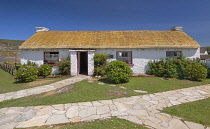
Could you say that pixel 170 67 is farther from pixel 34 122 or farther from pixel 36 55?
pixel 36 55

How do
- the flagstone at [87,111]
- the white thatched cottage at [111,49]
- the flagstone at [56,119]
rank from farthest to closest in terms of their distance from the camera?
the white thatched cottage at [111,49], the flagstone at [87,111], the flagstone at [56,119]

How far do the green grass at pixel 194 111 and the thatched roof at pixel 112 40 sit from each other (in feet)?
25.0

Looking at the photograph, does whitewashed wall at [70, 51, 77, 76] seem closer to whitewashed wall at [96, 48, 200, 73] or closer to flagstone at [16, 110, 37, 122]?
whitewashed wall at [96, 48, 200, 73]

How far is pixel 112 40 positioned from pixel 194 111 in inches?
382

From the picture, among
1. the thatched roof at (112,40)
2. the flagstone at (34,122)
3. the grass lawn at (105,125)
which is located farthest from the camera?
the thatched roof at (112,40)

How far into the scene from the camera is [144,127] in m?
3.18

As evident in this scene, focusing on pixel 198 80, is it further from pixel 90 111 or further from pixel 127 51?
pixel 90 111

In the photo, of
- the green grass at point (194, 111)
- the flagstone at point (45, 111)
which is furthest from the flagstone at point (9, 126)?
the green grass at point (194, 111)

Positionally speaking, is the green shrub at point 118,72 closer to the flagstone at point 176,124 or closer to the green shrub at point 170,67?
→ the green shrub at point 170,67

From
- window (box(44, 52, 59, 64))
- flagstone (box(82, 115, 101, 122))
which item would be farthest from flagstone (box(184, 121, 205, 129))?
window (box(44, 52, 59, 64))

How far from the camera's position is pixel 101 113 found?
12.9ft

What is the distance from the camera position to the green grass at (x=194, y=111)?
11.8ft

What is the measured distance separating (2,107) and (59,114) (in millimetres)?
2638

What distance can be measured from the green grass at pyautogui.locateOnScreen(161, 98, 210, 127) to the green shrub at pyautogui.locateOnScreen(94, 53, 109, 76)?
22.8ft
